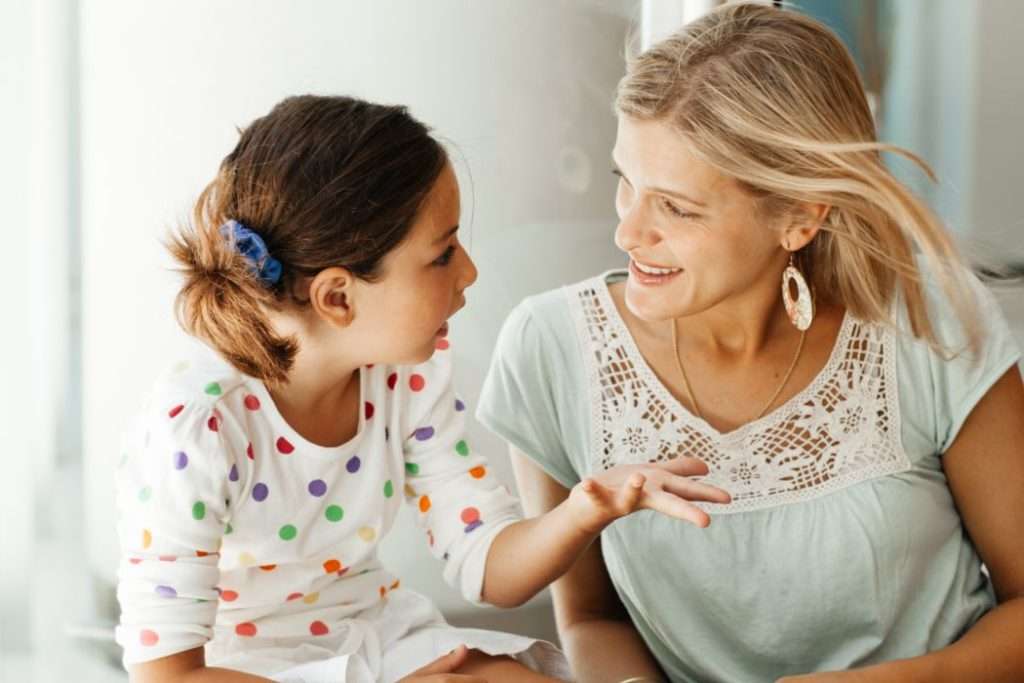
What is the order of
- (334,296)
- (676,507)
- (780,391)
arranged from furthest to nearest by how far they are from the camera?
(780,391) < (334,296) < (676,507)

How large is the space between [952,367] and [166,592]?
866 millimetres

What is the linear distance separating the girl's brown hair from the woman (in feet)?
0.84

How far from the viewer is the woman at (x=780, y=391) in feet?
4.75

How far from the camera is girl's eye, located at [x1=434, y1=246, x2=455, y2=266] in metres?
1.44

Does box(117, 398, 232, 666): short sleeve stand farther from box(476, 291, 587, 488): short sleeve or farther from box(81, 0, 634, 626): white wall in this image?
box(81, 0, 634, 626): white wall

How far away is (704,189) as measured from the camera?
4.75ft

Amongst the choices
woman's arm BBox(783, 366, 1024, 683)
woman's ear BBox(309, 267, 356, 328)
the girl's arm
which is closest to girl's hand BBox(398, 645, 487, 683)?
the girl's arm

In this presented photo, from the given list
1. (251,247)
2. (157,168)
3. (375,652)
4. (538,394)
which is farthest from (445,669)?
(157,168)

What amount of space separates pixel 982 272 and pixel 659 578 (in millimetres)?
746

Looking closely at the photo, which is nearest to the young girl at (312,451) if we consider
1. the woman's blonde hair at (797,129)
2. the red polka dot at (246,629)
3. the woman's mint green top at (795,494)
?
the red polka dot at (246,629)

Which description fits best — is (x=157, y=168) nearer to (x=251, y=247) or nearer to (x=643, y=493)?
(x=251, y=247)

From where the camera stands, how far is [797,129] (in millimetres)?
1435

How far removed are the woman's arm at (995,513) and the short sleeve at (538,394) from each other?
1.42 ft

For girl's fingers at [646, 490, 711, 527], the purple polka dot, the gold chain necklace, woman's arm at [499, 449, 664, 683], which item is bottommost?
woman's arm at [499, 449, 664, 683]
